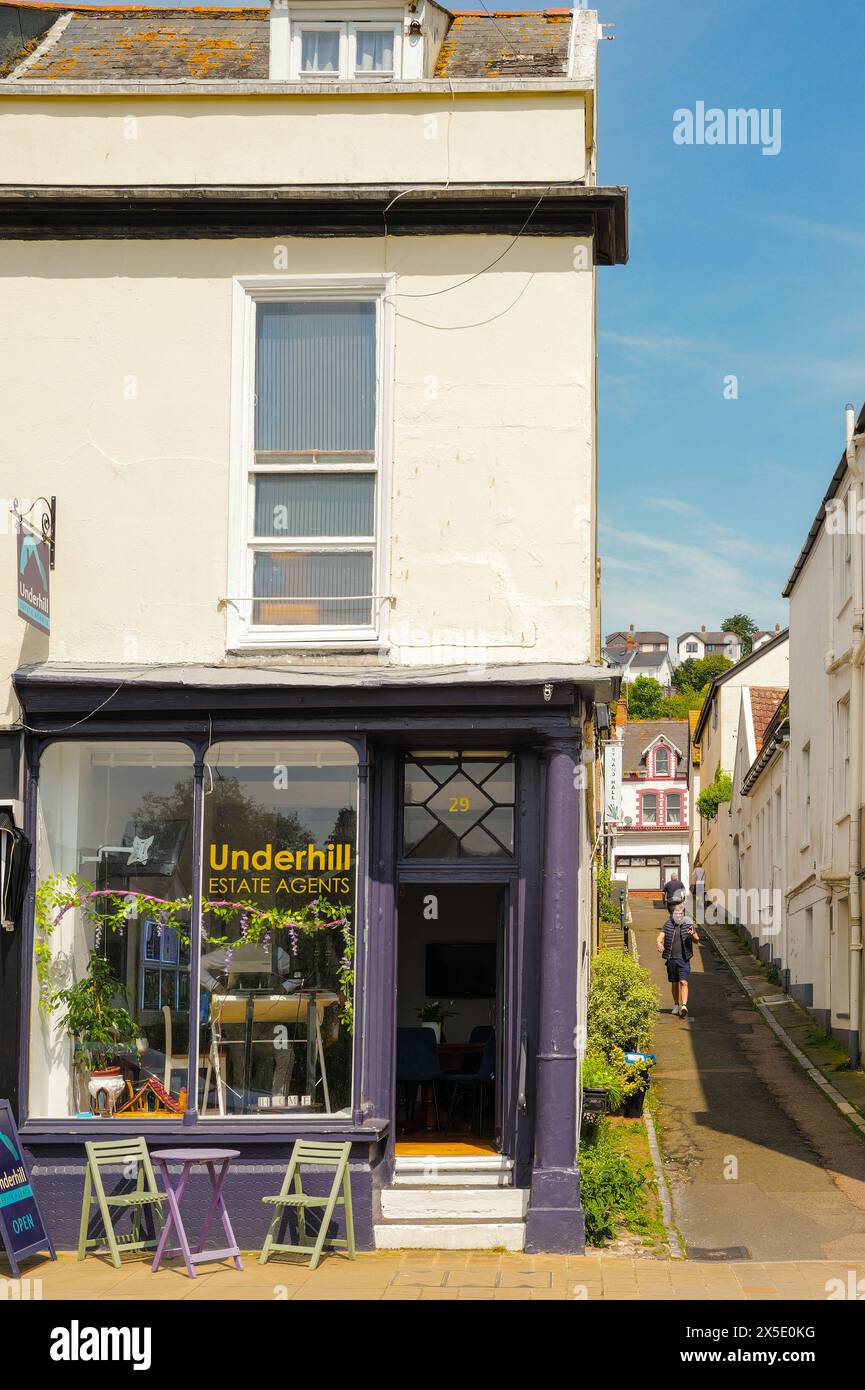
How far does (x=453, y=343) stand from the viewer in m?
11.7

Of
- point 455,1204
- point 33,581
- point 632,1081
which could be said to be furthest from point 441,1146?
point 33,581

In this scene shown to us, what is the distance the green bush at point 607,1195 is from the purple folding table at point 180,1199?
2.50m

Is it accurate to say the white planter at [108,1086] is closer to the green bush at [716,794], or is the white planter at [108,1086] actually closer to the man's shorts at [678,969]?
the man's shorts at [678,969]

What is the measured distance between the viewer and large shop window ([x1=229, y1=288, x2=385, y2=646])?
11.8m

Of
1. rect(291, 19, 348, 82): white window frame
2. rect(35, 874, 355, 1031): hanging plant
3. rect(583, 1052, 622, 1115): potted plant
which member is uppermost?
rect(291, 19, 348, 82): white window frame

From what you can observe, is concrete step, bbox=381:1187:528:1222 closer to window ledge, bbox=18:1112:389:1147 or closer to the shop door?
window ledge, bbox=18:1112:389:1147

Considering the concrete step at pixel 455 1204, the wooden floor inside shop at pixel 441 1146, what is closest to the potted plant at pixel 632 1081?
the wooden floor inside shop at pixel 441 1146

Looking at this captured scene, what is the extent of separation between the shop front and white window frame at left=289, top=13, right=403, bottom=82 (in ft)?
16.7

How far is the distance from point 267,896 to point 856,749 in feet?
33.6

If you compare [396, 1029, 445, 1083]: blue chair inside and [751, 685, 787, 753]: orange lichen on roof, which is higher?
[751, 685, 787, 753]: orange lichen on roof

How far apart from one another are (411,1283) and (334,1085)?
1.81 metres

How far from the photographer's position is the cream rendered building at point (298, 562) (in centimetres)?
1134

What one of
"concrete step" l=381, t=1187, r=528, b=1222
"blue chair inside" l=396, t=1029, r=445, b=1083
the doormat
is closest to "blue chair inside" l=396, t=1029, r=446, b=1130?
"blue chair inside" l=396, t=1029, r=445, b=1083

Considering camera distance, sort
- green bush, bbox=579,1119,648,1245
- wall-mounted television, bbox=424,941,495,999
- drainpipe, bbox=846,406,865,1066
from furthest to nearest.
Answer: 1. drainpipe, bbox=846,406,865,1066
2. wall-mounted television, bbox=424,941,495,999
3. green bush, bbox=579,1119,648,1245
